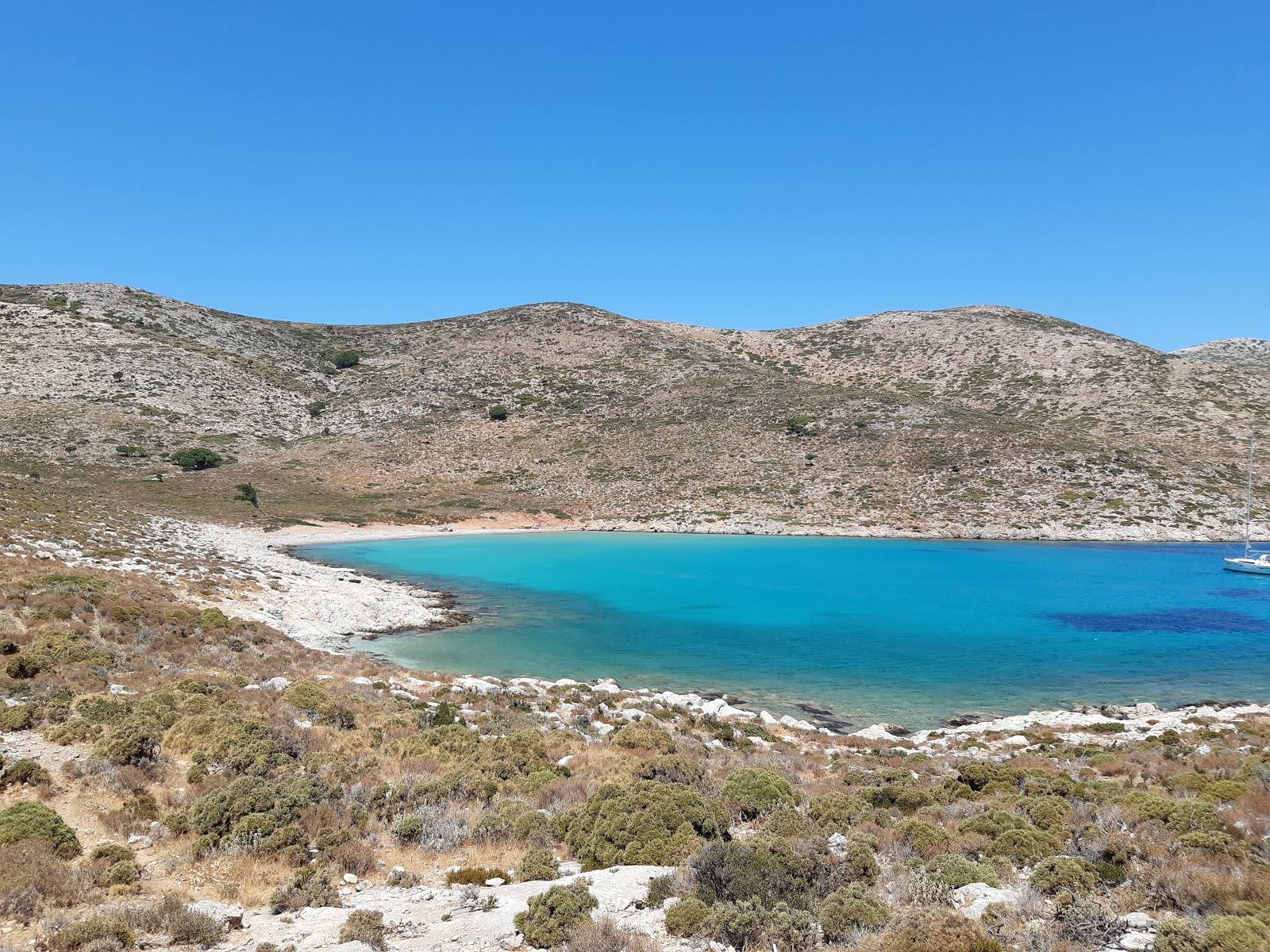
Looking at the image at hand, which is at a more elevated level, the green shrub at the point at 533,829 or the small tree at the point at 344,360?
the small tree at the point at 344,360

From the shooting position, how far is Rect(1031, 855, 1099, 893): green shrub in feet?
24.2

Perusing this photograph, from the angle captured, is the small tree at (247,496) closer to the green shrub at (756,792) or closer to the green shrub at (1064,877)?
the green shrub at (756,792)

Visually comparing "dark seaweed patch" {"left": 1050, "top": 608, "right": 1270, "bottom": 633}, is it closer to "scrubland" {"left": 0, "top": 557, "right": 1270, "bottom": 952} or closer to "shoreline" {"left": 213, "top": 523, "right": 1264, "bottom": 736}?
"shoreline" {"left": 213, "top": 523, "right": 1264, "bottom": 736}

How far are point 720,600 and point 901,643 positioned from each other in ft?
36.6

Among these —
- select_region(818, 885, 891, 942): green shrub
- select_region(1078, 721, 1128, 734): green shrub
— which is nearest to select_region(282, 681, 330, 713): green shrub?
select_region(818, 885, 891, 942): green shrub

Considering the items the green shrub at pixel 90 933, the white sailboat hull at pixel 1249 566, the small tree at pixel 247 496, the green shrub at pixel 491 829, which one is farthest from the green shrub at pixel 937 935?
the small tree at pixel 247 496

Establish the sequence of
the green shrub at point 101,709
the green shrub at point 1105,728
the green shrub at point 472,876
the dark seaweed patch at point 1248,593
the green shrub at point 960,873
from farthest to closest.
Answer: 1. the dark seaweed patch at point 1248,593
2. the green shrub at point 1105,728
3. the green shrub at point 101,709
4. the green shrub at point 472,876
5. the green shrub at point 960,873

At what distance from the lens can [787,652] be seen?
87.9ft

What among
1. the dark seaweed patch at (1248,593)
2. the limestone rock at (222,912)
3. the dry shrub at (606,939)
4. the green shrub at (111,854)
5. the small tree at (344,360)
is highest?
the small tree at (344,360)

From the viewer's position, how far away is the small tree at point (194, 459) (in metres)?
75.2

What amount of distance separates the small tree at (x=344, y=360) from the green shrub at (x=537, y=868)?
12243 cm

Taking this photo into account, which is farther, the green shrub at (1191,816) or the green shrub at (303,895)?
the green shrub at (1191,816)

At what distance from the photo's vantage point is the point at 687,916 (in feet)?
22.2

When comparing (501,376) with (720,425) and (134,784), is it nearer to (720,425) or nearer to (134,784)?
(720,425)
